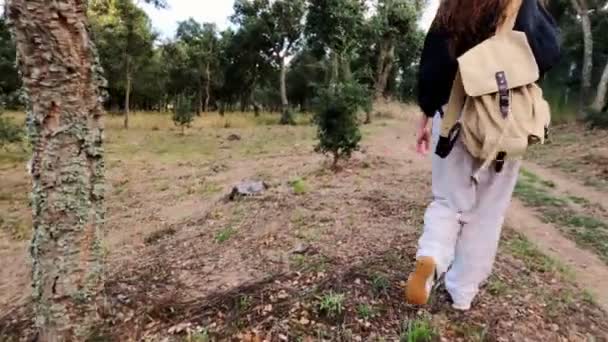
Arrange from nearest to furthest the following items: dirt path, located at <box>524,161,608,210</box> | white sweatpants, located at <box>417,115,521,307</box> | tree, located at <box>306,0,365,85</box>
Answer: white sweatpants, located at <box>417,115,521,307</box> < dirt path, located at <box>524,161,608,210</box> < tree, located at <box>306,0,365,85</box>

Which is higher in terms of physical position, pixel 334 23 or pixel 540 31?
pixel 334 23

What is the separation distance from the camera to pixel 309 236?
328 cm

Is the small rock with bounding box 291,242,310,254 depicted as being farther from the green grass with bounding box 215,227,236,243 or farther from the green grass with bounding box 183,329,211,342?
the green grass with bounding box 183,329,211,342

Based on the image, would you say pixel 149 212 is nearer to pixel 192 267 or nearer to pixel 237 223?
pixel 237 223

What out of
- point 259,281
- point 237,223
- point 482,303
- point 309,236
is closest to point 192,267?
point 259,281

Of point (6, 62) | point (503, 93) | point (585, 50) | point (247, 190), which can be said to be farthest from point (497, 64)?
point (585, 50)

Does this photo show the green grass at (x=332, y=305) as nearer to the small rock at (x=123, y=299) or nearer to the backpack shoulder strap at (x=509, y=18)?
the small rock at (x=123, y=299)

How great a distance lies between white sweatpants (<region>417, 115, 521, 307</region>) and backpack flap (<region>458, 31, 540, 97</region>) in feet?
0.82

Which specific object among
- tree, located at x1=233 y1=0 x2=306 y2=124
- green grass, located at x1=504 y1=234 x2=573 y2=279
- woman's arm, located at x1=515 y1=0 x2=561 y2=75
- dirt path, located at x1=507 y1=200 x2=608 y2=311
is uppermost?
tree, located at x1=233 y1=0 x2=306 y2=124

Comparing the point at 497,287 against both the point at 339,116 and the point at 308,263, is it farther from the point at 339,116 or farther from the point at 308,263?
the point at 339,116

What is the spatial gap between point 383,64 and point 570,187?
15242 millimetres

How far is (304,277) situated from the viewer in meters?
2.49

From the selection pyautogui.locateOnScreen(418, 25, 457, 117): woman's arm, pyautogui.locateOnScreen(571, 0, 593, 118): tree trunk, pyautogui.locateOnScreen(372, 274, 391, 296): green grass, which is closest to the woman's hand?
pyautogui.locateOnScreen(418, 25, 457, 117): woman's arm

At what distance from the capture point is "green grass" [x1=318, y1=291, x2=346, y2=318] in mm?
2109
